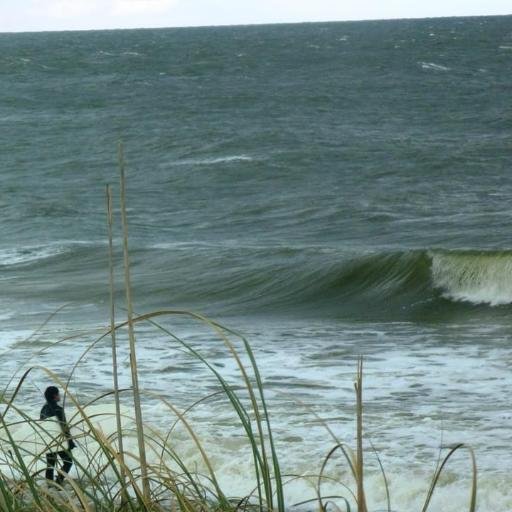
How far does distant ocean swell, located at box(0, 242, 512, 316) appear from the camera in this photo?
14406 millimetres

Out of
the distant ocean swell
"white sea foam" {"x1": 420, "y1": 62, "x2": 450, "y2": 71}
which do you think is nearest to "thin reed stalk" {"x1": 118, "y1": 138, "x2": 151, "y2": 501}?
the distant ocean swell

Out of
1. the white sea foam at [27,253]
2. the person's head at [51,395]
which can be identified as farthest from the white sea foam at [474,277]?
the person's head at [51,395]

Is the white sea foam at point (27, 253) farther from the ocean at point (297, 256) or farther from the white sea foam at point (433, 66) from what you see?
the white sea foam at point (433, 66)

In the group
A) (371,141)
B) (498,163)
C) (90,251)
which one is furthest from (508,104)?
(90,251)

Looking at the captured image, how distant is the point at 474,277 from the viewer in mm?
15156

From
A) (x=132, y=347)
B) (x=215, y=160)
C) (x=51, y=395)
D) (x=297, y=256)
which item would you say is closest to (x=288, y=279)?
(x=297, y=256)

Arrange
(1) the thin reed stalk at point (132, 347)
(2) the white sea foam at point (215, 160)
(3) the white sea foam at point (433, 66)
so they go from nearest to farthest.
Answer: (1) the thin reed stalk at point (132, 347), (2) the white sea foam at point (215, 160), (3) the white sea foam at point (433, 66)

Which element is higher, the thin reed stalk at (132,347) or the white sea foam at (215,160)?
the thin reed stalk at (132,347)

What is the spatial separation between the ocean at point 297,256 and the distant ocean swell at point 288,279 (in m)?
0.04

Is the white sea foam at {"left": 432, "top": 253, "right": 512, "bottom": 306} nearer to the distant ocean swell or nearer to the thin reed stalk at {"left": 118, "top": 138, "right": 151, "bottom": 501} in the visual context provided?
the distant ocean swell

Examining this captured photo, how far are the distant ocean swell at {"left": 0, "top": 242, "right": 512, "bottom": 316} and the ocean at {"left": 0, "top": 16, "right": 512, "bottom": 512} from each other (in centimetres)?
4

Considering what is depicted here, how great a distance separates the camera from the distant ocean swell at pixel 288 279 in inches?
567

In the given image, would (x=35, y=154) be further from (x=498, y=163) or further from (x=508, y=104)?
(x=508, y=104)

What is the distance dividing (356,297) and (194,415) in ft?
23.8
